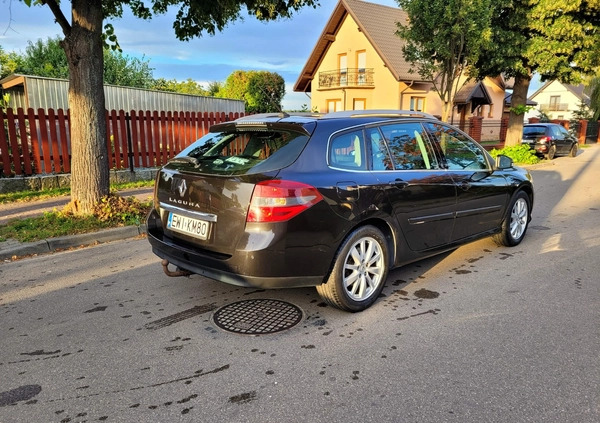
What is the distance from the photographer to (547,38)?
16000 millimetres

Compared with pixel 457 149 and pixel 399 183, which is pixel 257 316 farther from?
pixel 457 149

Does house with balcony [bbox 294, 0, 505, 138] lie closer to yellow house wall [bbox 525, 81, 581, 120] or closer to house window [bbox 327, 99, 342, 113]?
house window [bbox 327, 99, 342, 113]

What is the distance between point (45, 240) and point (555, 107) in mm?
78076

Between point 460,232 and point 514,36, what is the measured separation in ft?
47.4

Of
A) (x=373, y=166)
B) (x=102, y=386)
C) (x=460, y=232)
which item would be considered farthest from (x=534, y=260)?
(x=102, y=386)

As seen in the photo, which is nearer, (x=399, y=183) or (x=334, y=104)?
(x=399, y=183)

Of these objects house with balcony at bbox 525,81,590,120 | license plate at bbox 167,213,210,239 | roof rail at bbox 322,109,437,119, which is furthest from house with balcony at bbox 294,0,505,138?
house with balcony at bbox 525,81,590,120

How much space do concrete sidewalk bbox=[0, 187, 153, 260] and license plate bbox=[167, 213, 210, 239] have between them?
2.81m

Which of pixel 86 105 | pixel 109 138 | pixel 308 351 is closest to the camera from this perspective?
pixel 308 351

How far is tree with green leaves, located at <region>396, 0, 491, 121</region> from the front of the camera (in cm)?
1366

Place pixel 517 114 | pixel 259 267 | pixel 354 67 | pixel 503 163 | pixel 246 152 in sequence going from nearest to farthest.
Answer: pixel 259 267
pixel 246 152
pixel 503 163
pixel 517 114
pixel 354 67

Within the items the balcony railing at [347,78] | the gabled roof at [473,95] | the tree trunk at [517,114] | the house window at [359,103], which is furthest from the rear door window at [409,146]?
the gabled roof at [473,95]

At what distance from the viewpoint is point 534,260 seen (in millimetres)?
5219

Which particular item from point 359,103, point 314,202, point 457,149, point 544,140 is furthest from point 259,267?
point 359,103
